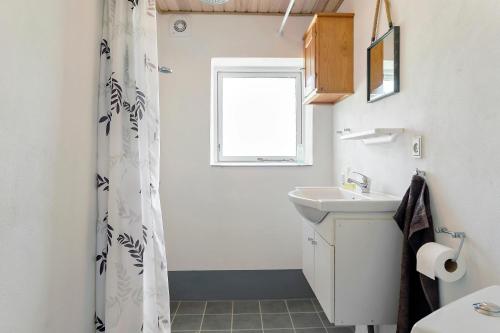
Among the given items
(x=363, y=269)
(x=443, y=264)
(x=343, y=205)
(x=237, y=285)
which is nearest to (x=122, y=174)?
(x=343, y=205)

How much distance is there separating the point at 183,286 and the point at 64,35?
2.19m

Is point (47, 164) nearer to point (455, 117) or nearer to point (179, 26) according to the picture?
point (455, 117)

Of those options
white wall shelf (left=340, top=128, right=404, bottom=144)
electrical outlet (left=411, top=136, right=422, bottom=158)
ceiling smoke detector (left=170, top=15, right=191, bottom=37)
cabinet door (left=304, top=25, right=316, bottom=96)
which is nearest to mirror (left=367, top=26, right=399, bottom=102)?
white wall shelf (left=340, top=128, right=404, bottom=144)

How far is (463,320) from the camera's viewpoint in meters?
0.64

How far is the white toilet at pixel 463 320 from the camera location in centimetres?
61

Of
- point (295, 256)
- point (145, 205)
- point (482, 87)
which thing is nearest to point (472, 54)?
point (482, 87)

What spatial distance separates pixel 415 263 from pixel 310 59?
1.67 metres

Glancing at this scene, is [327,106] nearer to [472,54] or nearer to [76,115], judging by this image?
[472,54]

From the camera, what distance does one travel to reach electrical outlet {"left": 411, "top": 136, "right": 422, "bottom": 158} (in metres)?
1.44

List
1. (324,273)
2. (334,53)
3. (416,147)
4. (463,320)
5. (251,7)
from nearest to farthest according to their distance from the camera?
(463,320)
(416,147)
(324,273)
(334,53)
(251,7)

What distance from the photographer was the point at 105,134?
1.33 metres

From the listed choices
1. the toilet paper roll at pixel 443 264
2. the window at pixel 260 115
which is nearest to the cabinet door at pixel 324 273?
the toilet paper roll at pixel 443 264

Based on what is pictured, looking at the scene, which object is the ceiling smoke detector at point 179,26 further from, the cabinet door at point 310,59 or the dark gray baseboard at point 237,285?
the dark gray baseboard at point 237,285

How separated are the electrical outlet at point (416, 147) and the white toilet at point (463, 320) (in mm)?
825
